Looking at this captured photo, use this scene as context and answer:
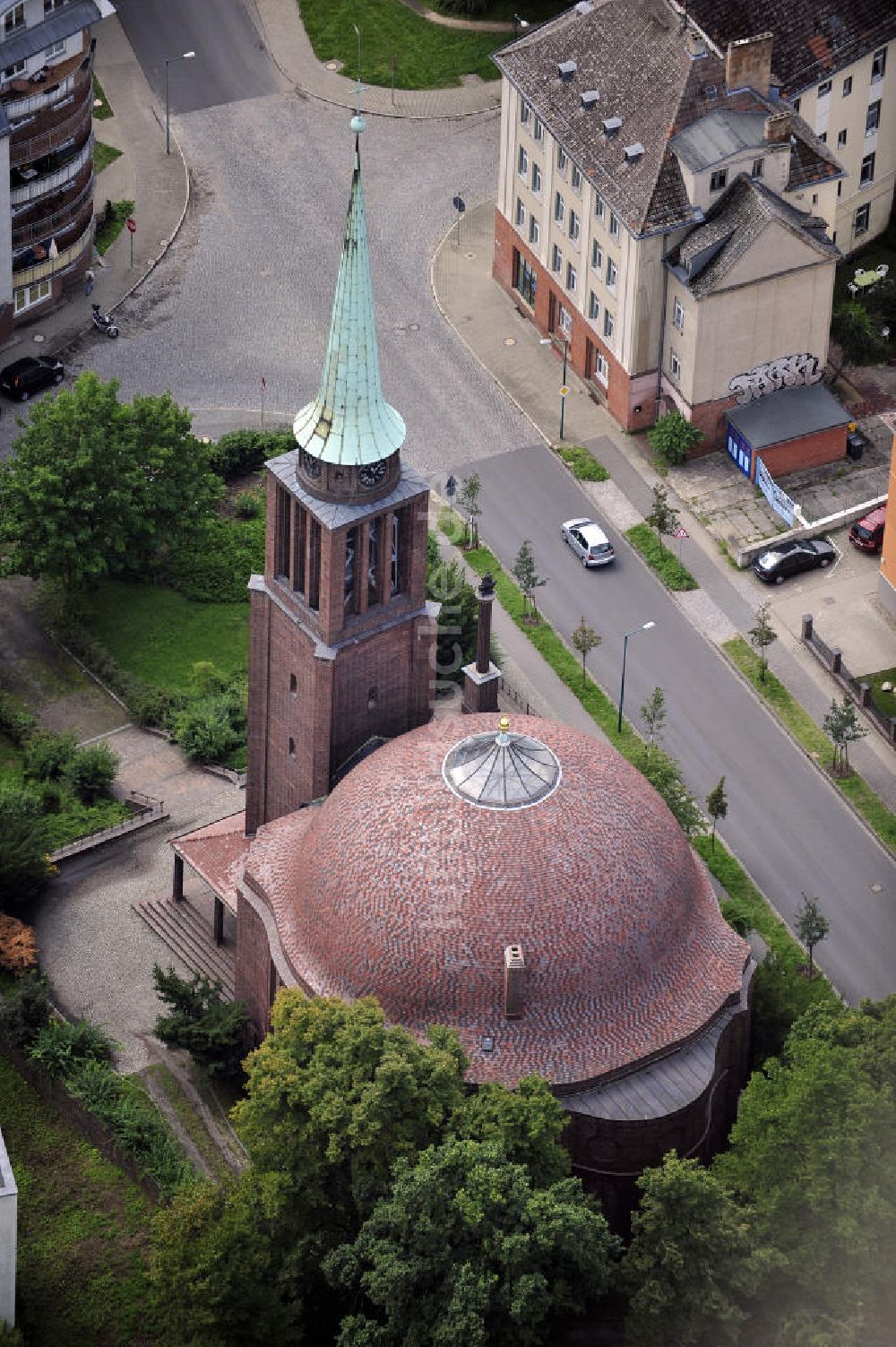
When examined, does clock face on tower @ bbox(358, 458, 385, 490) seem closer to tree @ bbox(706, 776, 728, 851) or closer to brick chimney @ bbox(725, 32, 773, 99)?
tree @ bbox(706, 776, 728, 851)

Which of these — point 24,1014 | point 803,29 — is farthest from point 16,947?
point 803,29

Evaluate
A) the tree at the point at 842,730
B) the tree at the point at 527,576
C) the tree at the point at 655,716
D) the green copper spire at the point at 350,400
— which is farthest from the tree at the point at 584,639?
the green copper spire at the point at 350,400

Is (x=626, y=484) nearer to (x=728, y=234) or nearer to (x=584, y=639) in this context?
(x=728, y=234)

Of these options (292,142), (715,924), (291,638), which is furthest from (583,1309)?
(292,142)

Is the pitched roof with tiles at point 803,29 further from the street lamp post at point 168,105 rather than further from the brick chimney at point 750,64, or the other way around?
the street lamp post at point 168,105

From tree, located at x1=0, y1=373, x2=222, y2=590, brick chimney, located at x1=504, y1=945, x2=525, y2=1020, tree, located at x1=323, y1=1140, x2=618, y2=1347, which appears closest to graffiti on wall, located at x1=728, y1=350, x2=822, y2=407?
tree, located at x1=0, y1=373, x2=222, y2=590

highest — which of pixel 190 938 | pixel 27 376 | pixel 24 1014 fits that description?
pixel 27 376
